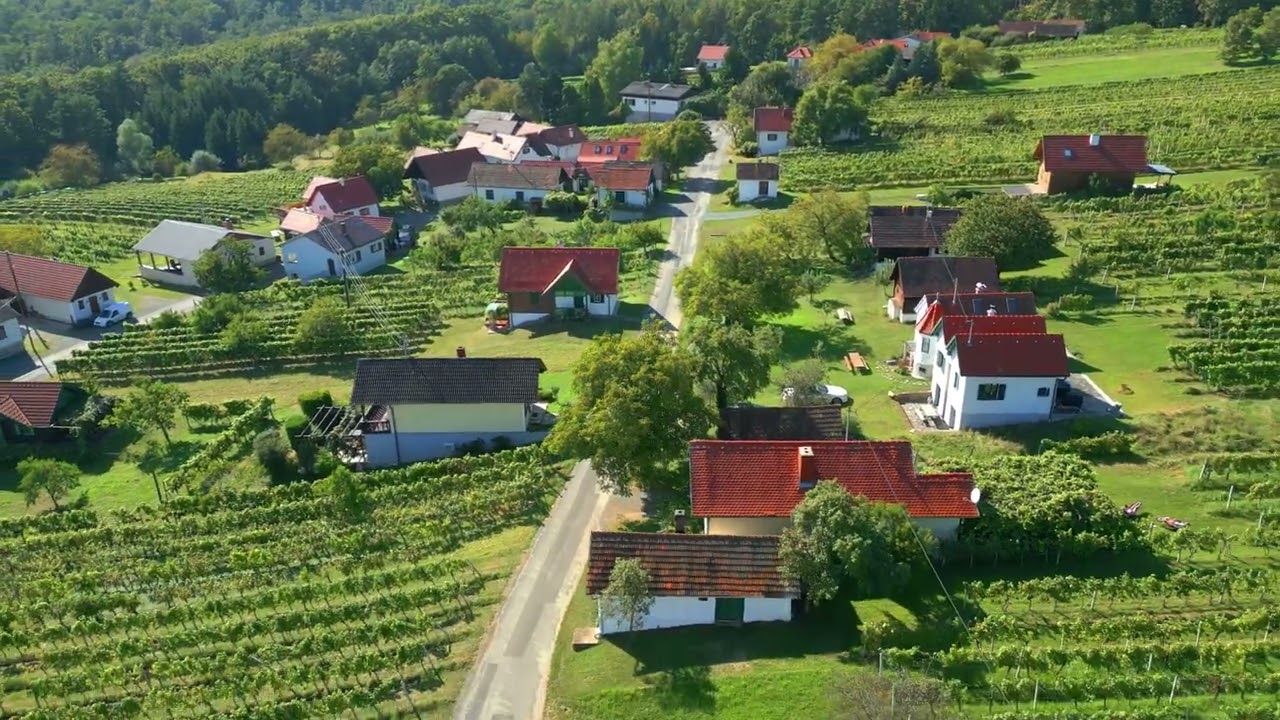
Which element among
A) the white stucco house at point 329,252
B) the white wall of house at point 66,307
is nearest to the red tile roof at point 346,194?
the white stucco house at point 329,252

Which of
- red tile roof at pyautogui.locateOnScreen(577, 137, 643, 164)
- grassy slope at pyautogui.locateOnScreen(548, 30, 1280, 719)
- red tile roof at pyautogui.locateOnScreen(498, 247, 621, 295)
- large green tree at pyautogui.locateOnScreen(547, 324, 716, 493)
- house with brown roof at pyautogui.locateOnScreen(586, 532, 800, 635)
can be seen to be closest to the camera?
grassy slope at pyautogui.locateOnScreen(548, 30, 1280, 719)

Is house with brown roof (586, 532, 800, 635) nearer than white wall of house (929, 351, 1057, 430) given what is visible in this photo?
Yes

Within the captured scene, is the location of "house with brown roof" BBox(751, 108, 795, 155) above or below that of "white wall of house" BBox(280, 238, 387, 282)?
above

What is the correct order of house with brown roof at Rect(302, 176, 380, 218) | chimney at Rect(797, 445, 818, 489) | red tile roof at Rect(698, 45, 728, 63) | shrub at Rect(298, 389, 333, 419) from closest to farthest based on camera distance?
chimney at Rect(797, 445, 818, 489)
shrub at Rect(298, 389, 333, 419)
house with brown roof at Rect(302, 176, 380, 218)
red tile roof at Rect(698, 45, 728, 63)

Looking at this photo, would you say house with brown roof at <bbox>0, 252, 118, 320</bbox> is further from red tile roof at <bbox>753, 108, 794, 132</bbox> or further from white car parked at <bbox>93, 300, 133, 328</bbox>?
red tile roof at <bbox>753, 108, 794, 132</bbox>

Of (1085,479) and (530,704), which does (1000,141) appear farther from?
(530,704)

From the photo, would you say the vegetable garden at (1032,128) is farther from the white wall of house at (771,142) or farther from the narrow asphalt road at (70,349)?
the narrow asphalt road at (70,349)

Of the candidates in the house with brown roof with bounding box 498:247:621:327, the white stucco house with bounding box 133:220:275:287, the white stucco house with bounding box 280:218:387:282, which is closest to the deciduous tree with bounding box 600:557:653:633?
the house with brown roof with bounding box 498:247:621:327

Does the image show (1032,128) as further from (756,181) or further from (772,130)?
(756,181)
